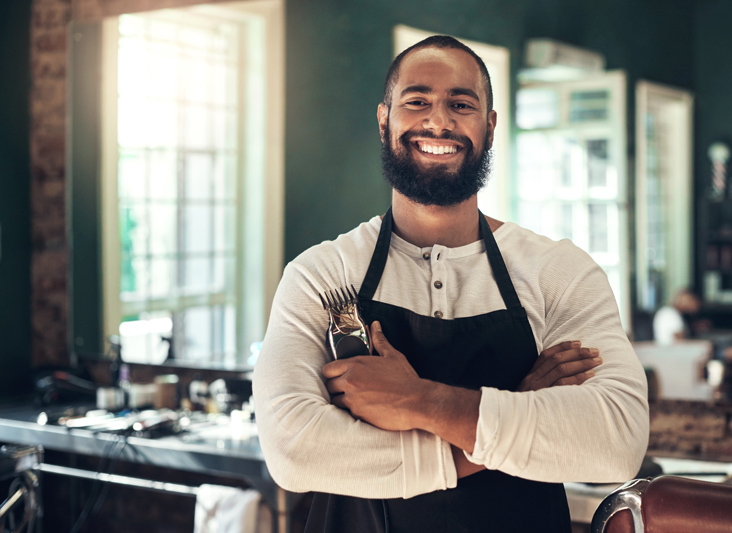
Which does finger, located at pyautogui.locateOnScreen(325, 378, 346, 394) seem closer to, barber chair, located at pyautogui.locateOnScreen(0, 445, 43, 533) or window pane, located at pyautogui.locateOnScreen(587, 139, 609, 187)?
barber chair, located at pyautogui.locateOnScreen(0, 445, 43, 533)

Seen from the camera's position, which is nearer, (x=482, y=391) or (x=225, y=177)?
(x=482, y=391)

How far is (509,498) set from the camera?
1.50 meters

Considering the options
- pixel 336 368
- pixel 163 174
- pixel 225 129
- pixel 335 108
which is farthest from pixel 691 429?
pixel 163 174

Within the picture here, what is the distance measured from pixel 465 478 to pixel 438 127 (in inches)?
30.6

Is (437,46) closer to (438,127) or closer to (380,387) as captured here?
(438,127)

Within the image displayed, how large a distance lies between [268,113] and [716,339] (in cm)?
230

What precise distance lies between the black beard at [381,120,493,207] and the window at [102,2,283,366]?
6.96ft

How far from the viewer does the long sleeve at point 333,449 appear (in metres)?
1.36

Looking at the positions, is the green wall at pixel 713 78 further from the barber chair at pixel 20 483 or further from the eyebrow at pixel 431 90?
the barber chair at pixel 20 483

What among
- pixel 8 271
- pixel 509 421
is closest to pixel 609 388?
pixel 509 421

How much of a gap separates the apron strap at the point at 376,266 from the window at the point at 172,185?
6.87ft

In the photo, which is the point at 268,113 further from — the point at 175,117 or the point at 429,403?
the point at 429,403

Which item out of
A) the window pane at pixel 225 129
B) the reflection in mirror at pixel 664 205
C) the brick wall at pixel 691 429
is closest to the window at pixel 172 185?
the window pane at pixel 225 129

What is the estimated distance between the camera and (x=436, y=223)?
170 cm
